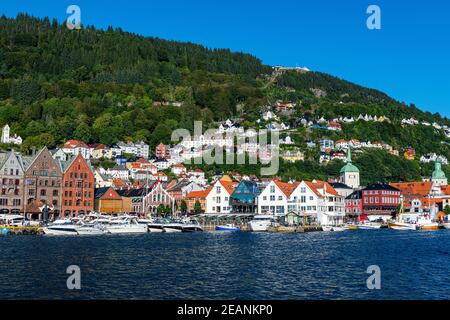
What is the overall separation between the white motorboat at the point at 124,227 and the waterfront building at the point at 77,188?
23.1 metres

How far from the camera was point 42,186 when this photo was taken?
10388 centimetres

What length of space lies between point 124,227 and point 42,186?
1135 inches

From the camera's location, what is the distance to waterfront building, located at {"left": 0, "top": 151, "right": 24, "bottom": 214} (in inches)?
3944

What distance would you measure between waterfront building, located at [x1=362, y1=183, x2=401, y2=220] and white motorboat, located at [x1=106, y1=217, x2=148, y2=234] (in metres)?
60.7

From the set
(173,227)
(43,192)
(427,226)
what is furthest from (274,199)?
(43,192)

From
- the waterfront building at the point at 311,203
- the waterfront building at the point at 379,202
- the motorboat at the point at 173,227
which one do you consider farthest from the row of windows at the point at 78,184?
the waterfront building at the point at 379,202

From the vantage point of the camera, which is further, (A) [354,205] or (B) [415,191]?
(B) [415,191]

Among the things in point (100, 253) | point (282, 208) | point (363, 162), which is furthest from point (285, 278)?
point (363, 162)

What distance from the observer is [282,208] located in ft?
331

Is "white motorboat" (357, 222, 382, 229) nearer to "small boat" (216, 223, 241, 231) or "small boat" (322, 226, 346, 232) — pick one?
"small boat" (322, 226, 346, 232)

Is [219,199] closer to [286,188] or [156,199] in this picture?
[286,188]

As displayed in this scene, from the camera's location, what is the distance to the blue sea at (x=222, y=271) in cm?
2989

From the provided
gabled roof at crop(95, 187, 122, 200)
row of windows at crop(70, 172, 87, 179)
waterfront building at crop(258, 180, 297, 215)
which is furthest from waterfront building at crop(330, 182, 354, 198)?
row of windows at crop(70, 172, 87, 179)

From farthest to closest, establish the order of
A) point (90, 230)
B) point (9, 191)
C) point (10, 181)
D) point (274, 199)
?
point (274, 199)
point (10, 181)
point (9, 191)
point (90, 230)
